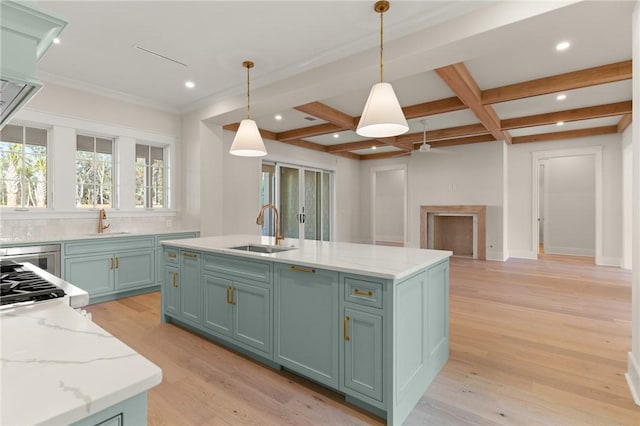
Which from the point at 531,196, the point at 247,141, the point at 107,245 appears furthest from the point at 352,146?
the point at 107,245

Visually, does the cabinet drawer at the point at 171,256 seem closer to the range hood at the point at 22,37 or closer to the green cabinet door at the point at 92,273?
the green cabinet door at the point at 92,273

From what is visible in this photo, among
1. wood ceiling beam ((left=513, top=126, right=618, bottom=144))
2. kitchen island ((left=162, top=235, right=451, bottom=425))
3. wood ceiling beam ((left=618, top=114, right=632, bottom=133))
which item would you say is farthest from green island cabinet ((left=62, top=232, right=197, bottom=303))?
wood ceiling beam ((left=618, top=114, right=632, bottom=133))

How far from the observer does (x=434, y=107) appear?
15.2ft

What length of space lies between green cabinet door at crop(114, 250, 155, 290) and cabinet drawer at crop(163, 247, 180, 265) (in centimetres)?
132

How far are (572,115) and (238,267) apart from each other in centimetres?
573

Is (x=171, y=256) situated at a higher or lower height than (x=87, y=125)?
lower

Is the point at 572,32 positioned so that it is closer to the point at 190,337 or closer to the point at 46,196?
the point at 190,337

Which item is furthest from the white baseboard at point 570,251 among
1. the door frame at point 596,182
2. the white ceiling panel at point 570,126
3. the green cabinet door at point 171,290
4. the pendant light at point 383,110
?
the green cabinet door at point 171,290

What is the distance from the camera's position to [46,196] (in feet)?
13.0

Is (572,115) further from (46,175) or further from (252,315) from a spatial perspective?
(46,175)

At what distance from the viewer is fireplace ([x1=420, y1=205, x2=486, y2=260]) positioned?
7.27 metres

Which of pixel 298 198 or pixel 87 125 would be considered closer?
pixel 87 125

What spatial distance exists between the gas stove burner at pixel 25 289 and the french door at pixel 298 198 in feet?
16.6

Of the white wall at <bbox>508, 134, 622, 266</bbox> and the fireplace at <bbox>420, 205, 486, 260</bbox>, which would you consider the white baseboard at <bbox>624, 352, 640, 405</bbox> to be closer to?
the fireplace at <bbox>420, 205, 486, 260</bbox>
